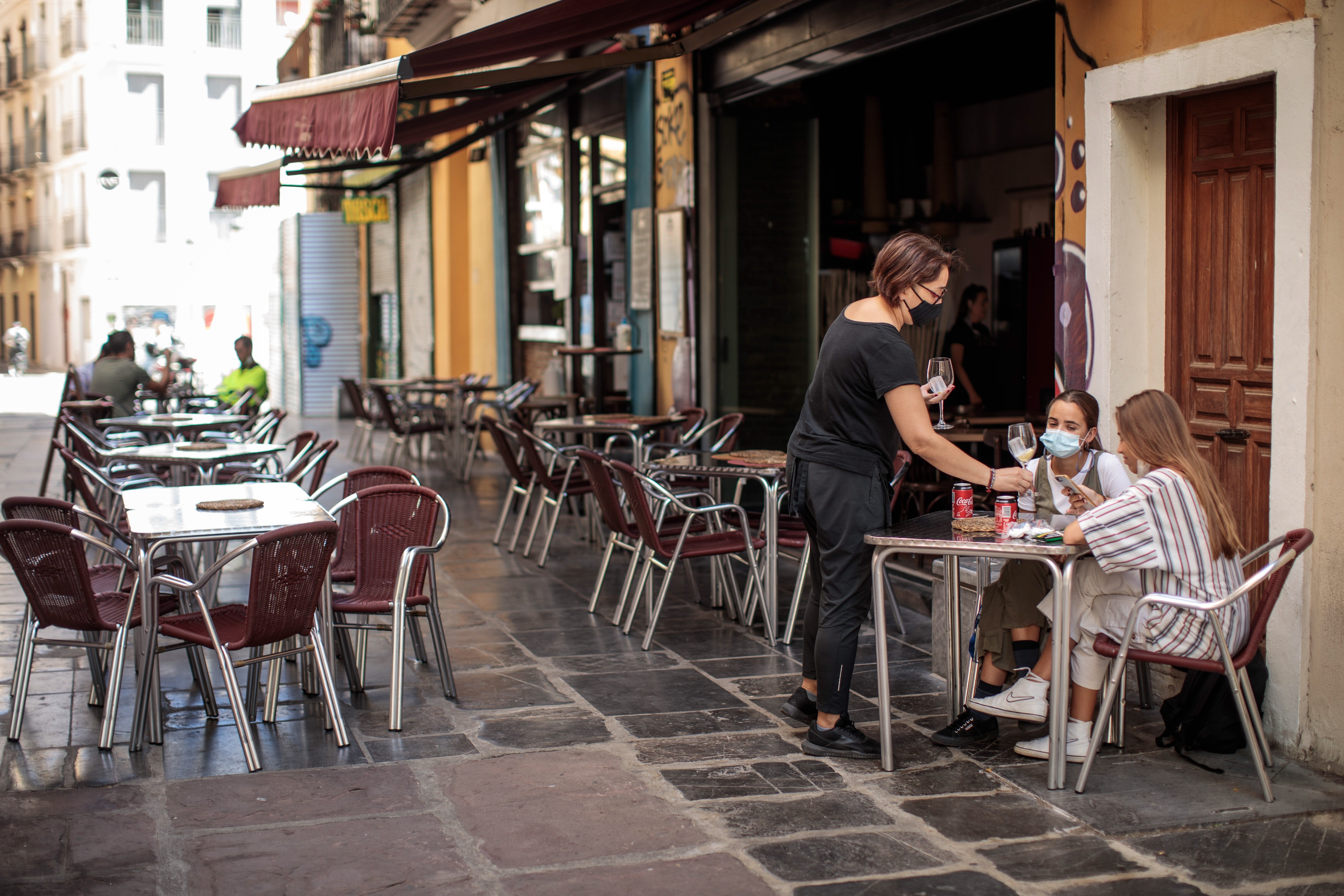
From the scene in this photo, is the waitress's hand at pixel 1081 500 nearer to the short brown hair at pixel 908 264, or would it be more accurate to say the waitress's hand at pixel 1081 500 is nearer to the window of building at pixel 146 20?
the short brown hair at pixel 908 264

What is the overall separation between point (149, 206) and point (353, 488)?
41.8 meters

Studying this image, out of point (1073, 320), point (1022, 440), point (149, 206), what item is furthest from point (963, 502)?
point (149, 206)

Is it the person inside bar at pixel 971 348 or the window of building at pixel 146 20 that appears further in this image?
the window of building at pixel 146 20

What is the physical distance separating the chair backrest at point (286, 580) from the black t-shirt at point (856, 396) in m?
1.63

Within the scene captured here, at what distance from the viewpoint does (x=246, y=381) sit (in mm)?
12531

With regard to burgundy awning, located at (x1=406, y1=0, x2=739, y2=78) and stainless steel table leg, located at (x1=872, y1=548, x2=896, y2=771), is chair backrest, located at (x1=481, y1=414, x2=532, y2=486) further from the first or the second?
stainless steel table leg, located at (x1=872, y1=548, x2=896, y2=771)

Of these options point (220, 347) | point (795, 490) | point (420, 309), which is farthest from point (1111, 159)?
point (220, 347)

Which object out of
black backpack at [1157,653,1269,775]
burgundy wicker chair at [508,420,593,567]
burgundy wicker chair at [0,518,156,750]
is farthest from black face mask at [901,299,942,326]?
burgundy wicker chair at [508,420,593,567]

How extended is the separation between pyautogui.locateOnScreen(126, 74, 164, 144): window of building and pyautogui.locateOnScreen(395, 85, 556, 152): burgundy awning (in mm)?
36966

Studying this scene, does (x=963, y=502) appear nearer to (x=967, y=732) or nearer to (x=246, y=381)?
(x=967, y=732)

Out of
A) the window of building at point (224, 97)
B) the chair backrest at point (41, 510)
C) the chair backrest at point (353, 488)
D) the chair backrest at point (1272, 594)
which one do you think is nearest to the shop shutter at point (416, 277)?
the chair backrest at point (353, 488)

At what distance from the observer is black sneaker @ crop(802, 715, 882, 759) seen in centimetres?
469

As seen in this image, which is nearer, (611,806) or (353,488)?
(611,806)

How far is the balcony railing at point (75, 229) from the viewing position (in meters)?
44.8
